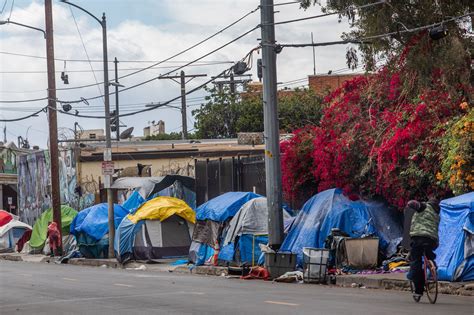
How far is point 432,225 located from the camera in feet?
52.1

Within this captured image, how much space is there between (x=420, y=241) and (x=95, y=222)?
21.9m

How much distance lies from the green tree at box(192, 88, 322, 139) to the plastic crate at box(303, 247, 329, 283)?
132 feet

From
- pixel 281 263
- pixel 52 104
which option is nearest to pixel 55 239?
pixel 52 104

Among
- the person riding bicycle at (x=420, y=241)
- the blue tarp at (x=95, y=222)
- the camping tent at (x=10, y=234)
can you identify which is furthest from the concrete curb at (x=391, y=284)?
the camping tent at (x=10, y=234)

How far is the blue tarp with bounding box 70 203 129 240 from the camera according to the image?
35750 millimetres

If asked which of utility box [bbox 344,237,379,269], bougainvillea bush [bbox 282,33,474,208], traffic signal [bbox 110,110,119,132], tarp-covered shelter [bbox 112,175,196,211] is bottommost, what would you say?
utility box [bbox 344,237,379,269]

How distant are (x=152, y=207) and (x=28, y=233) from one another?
14358 mm

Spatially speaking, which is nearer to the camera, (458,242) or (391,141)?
(458,242)

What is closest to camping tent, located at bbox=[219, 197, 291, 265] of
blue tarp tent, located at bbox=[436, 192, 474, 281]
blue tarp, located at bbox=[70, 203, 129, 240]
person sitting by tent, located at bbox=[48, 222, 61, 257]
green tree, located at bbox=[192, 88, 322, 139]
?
blue tarp tent, located at bbox=[436, 192, 474, 281]

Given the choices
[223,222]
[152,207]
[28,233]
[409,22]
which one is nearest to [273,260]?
[223,222]

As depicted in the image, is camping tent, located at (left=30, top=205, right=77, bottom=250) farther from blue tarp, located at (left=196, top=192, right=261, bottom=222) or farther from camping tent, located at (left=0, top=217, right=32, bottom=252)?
blue tarp, located at (left=196, top=192, right=261, bottom=222)

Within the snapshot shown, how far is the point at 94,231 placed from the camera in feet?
117

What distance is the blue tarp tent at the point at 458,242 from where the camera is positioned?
19.0 m

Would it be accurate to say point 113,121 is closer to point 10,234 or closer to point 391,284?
point 10,234
